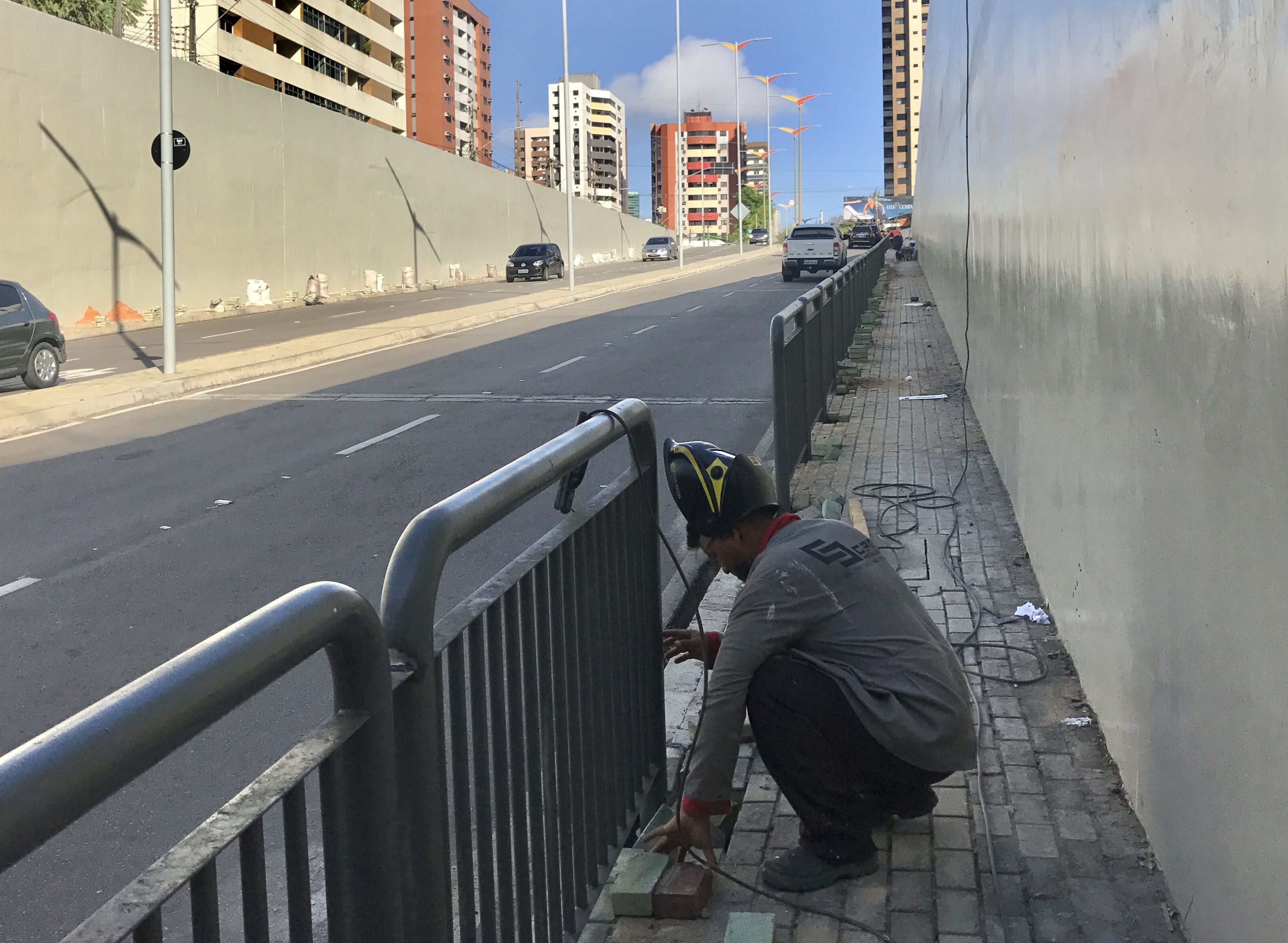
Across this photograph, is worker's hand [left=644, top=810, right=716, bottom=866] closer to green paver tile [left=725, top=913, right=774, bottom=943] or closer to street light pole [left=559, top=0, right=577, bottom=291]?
green paver tile [left=725, top=913, right=774, bottom=943]

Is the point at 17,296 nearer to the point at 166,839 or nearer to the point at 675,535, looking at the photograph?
the point at 675,535

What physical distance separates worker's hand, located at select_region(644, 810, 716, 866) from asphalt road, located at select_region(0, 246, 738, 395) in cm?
1484

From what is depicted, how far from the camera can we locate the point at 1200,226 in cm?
299

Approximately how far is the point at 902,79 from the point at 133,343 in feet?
531

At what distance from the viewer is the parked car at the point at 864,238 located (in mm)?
65500

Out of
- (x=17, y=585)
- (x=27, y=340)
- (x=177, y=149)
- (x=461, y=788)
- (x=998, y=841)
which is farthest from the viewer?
(x=177, y=149)

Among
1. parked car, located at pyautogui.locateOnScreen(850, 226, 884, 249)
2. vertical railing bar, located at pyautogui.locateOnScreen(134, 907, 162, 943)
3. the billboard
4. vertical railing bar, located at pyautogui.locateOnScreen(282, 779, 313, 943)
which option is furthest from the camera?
the billboard

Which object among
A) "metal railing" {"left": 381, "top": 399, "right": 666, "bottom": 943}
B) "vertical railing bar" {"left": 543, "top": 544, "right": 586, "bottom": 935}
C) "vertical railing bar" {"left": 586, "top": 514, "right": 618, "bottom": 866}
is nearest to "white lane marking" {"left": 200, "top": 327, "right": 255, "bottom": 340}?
"metal railing" {"left": 381, "top": 399, "right": 666, "bottom": 943}

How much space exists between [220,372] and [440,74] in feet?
443

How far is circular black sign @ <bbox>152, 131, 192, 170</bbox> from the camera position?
58.5ft

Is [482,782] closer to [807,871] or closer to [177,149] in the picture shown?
[807,871]

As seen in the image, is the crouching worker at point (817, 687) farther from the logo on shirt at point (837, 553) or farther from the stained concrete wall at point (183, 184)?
the stained concrete wall at point (183, 184)

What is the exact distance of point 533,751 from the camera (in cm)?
274

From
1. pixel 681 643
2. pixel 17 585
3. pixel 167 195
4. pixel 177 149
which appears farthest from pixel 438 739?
pixel 177 149
